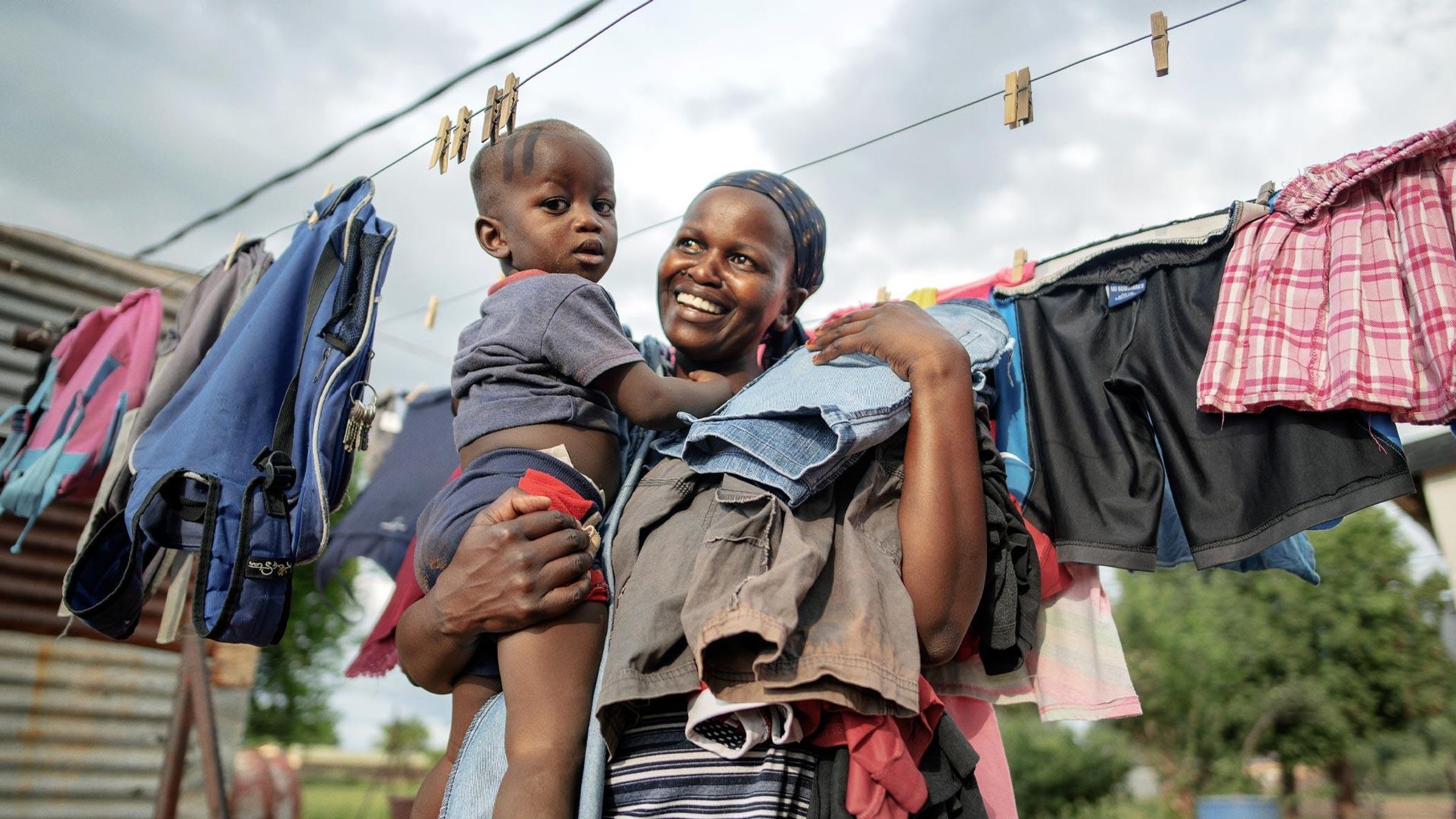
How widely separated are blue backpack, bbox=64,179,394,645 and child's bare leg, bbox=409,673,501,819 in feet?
1.84

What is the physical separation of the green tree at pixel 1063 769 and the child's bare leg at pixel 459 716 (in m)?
18.2

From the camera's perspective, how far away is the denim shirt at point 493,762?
1388 millimetres

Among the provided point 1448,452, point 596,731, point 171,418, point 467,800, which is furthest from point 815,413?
point 1448,452

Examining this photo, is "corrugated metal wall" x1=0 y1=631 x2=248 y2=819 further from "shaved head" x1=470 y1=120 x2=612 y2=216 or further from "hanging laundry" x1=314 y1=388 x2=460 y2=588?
"shaved head" x1=470 y1=120 x2=612 y2=216

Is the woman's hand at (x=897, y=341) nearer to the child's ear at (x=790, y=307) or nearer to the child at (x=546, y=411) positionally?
the child at (x=546, y=411)

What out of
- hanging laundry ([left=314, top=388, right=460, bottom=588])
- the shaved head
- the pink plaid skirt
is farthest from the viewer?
hanging laundry ([left=314, top=388, right=460, bottom=588])

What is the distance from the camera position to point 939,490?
4.93 ft

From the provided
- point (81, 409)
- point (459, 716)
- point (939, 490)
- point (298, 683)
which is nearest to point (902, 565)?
point (939, 490)

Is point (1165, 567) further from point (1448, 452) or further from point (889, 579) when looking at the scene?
point (1448, 452)

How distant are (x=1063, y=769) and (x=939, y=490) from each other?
19282 millimetres

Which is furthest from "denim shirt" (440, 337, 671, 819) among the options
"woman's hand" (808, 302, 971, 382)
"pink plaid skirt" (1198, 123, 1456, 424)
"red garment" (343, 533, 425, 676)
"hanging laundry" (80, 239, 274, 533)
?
"hanging laundry" (80, 239, 274, 533)

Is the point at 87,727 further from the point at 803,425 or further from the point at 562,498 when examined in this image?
the point at 803,425

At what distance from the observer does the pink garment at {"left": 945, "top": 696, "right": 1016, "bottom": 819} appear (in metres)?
1.77

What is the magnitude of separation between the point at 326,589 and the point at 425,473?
0.66m
